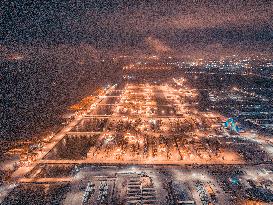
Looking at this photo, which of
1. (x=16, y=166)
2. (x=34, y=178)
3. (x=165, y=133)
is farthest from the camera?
(x=165, y=133)

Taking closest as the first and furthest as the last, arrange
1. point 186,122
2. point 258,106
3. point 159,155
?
point 159,155, point 186,122, point 258,106

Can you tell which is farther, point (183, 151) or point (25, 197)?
point (183, 151)

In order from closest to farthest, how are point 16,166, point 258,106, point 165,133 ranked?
point 16,166 → point 165,133 → point 258,106

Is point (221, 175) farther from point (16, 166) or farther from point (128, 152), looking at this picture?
point (16, 166)

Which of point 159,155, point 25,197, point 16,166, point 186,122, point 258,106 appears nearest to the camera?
point 25,197

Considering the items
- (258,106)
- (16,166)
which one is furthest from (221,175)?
(258,106)

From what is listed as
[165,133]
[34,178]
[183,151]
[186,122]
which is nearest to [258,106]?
[186,122]

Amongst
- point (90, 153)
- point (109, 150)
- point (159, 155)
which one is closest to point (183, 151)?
point (159, 155)

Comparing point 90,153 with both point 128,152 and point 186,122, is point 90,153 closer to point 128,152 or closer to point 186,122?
point 128,152

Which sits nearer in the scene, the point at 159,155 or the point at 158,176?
the point at 158,176
